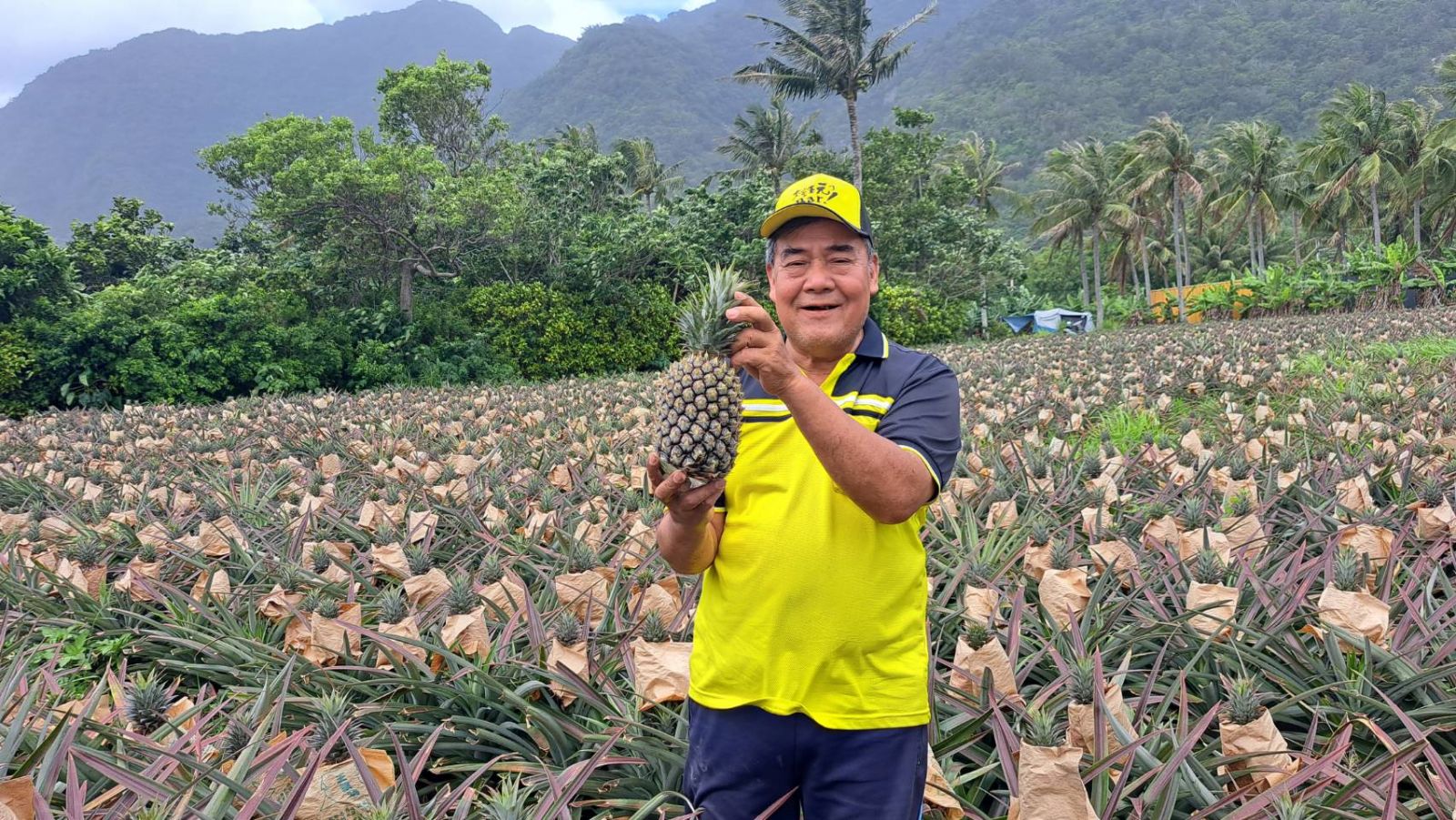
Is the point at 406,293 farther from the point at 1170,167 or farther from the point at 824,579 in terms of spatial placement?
the point at 1170,167

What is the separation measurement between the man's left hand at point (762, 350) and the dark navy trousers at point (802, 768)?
2.21 ft

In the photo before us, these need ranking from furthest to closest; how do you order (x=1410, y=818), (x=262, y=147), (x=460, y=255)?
(x=460, y=255) < (x=262, y=147) < (x=1410, y=818)

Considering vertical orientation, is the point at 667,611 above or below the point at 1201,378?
above

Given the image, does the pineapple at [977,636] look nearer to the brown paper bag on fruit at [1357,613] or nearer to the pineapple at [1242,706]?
the pineapple at [1242,706]

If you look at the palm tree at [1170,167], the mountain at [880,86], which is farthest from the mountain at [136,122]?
the palm tree at [1170,167]

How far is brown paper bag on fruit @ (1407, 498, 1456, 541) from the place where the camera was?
281cm

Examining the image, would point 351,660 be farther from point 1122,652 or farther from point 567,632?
point 1122,652

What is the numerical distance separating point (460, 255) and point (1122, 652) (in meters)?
17.5

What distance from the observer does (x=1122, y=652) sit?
2.33 metres

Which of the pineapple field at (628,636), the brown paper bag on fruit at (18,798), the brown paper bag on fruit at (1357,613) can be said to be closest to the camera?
the brown paper bag on fruit at (18,798)

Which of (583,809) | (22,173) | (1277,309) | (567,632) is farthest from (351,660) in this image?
(22,173)

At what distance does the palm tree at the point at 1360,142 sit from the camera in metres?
35.3

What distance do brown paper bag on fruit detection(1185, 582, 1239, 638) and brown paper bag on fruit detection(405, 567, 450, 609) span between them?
2.19m

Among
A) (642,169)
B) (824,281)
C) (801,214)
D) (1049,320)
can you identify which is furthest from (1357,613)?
(642,169)
